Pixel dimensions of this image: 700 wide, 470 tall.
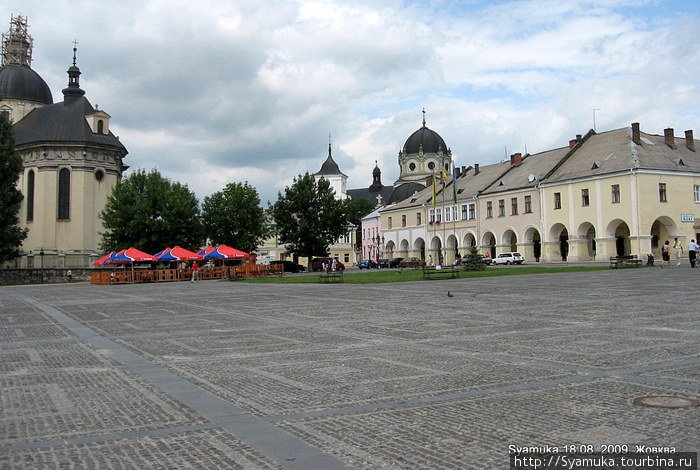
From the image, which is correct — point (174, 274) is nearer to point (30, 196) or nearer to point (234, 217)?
point (234, 217)

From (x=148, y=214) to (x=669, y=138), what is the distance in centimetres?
5279

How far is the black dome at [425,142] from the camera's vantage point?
132750 mm

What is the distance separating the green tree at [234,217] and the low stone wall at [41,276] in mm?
13953

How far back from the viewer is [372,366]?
27.1ft

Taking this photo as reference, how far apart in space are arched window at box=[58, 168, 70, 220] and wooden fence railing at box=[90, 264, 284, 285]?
1814cm

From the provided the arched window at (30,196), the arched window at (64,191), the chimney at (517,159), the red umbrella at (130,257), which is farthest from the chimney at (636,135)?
the arched window at (30,196)

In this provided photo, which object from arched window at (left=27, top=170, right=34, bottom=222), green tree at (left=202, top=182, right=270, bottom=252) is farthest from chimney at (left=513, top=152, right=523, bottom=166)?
arched window at (left=27, top=170, right=34, bottom=222)

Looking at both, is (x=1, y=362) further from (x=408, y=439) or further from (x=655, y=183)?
(x=655, y=183)

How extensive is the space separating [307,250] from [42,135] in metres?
33.2

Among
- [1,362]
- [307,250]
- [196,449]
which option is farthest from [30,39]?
[196,449]

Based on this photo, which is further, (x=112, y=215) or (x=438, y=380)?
(x=112, y=215)

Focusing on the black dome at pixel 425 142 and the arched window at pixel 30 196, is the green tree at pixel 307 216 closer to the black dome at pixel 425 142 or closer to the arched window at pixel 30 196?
the arched window at pixel 30 196

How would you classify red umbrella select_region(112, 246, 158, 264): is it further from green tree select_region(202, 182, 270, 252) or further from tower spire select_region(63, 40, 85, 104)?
tower spire select_region(63, 40, 85, 104)

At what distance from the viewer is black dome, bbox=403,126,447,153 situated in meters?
133
